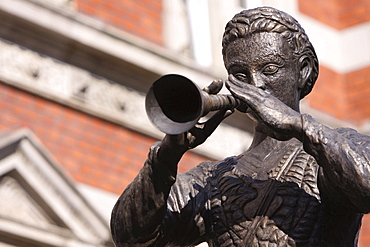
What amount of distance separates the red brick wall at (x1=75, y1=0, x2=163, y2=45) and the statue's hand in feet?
25.4

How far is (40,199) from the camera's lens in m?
9.70

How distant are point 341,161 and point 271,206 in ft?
0.99

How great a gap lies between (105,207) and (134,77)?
4.82ft

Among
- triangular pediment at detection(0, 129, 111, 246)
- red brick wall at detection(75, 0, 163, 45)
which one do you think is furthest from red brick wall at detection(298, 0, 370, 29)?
triangular pediment at detection(0, 129, 111, 246)

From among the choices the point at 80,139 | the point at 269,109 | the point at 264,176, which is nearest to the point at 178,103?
the point at 269,109

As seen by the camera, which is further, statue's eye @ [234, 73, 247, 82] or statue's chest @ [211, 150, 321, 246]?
statue's eye @ [234, 73, 247, 82]

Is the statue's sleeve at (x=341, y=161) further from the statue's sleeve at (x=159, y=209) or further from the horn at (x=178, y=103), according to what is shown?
the statue's sleeve at (x=159, y=209)

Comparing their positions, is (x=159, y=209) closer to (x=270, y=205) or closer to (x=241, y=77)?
(x=270, y=205)

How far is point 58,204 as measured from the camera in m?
9.77

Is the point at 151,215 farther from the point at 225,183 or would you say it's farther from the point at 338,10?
the point at 338,10

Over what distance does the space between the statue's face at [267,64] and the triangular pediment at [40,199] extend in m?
6.26

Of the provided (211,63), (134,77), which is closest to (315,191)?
(134,77)

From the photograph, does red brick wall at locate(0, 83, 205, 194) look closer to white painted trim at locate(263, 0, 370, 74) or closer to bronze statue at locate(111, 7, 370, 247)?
white painted trim at locate(263, 0, 370, 74)

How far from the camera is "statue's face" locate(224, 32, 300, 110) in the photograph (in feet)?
11.3
